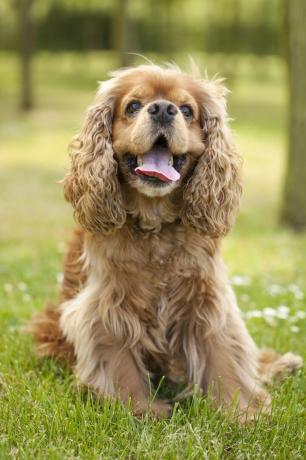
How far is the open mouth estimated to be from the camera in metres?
3.48

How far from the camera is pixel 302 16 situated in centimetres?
820

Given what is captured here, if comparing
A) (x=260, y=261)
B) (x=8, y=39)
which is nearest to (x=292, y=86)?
(x=260, y=261)

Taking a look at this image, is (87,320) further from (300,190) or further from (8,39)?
(8,39)

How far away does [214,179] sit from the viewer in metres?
3.70

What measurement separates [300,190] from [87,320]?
19.0 ft

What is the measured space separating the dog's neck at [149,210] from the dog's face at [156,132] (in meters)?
0.09

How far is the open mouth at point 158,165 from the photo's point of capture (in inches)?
137

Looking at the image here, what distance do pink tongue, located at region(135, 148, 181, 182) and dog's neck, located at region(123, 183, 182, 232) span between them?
178 millimetres

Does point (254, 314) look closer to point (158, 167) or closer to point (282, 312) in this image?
point (282, 312)

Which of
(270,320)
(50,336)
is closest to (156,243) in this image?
(50,336)

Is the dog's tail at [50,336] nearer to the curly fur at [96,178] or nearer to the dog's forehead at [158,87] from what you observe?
the curly fur at [96,178]

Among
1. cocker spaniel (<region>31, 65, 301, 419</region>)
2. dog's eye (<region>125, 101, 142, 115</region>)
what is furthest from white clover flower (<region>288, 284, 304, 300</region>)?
dog's eye (<region>125, 101, 142, 115</region>)

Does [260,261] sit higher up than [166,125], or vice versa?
[166,125]

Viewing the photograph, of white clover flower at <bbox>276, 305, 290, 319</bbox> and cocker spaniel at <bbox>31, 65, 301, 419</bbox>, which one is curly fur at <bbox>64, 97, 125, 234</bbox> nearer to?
cocker spaniel at <bbox>31, 65, 301, 419</bbox>
